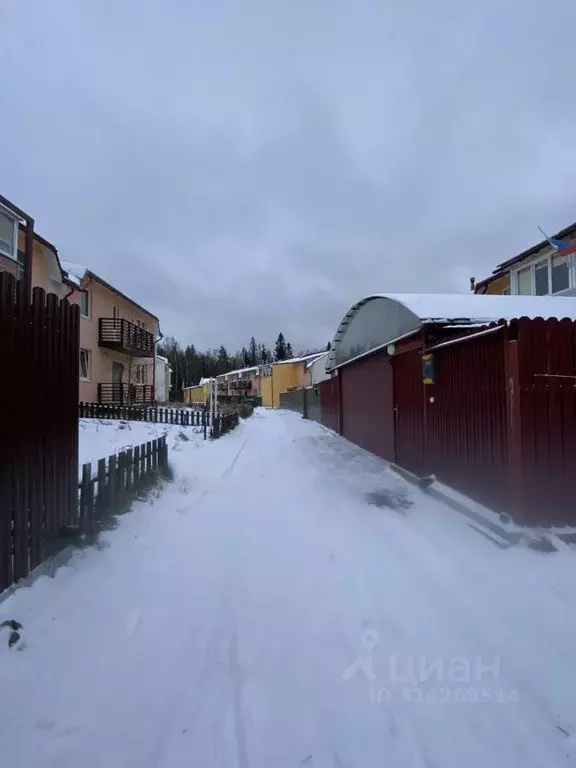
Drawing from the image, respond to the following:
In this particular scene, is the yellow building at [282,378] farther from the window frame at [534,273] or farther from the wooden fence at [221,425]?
the window frame at [534,273]

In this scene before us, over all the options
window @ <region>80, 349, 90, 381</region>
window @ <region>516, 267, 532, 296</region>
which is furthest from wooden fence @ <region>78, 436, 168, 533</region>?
window @ <region>80, 349, 90, 381</region>

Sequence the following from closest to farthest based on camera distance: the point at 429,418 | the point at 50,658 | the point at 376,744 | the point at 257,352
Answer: the point at 376,744, the point at 50,658, the point at 429,418, the point at 257,352

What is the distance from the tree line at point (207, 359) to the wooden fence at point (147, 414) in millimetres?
62384

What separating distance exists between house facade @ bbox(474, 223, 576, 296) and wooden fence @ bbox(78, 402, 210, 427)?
1259cm

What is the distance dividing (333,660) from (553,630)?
1.65 metres

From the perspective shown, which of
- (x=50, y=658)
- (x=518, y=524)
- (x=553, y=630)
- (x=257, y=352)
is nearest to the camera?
(x=50, y=658)

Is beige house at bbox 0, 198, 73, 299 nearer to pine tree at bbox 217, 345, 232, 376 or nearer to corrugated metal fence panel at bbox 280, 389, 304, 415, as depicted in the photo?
corrugated metal fence panel at bbox 280, 389, 304, 415

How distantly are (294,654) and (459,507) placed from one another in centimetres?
405

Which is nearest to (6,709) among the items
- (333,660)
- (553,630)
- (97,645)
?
(97,645)

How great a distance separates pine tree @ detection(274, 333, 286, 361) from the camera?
103688mm

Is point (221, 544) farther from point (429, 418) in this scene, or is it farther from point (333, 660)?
point (429, 418)

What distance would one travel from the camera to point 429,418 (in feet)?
25.3

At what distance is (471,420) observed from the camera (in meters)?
6.05

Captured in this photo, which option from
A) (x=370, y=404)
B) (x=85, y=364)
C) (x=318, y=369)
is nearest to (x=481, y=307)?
(x=370, y=404)
